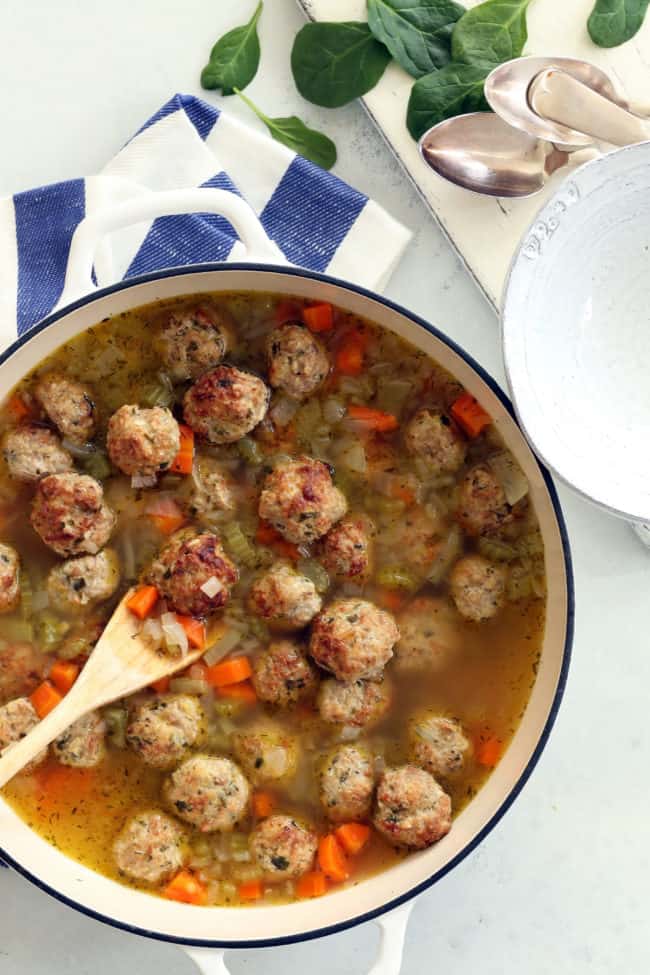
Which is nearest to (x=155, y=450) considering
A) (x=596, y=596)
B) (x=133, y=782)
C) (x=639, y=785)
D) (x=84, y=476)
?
(x=84, y=476)

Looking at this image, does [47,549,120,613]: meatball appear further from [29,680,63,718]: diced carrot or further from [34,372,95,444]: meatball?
[34,372,95,444]: meatball

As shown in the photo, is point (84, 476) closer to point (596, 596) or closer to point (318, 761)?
point (318, 761)

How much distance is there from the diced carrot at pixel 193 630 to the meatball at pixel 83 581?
0.24 m

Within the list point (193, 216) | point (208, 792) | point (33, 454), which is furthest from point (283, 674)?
point (193, 216)

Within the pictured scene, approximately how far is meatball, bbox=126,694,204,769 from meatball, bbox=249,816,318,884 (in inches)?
13.7

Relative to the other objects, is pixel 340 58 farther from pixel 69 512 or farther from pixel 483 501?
pixel 69 512

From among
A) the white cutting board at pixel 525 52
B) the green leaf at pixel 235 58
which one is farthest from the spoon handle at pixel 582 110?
the green leaf at pixel 235 58

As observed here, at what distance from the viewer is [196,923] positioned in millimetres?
3213

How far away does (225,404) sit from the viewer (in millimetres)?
2988

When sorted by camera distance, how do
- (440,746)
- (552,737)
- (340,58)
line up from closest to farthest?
1. (440,746)
2. (340,58)
3. (552,737)

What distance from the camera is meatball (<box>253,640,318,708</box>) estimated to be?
10.4 ft

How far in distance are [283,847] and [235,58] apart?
2499 mm

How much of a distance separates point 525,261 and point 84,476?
4.60 feet

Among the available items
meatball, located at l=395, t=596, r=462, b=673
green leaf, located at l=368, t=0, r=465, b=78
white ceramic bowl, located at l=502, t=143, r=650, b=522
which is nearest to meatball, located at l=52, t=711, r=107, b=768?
meatball, located at l=395, t=596, r=462, b=673
